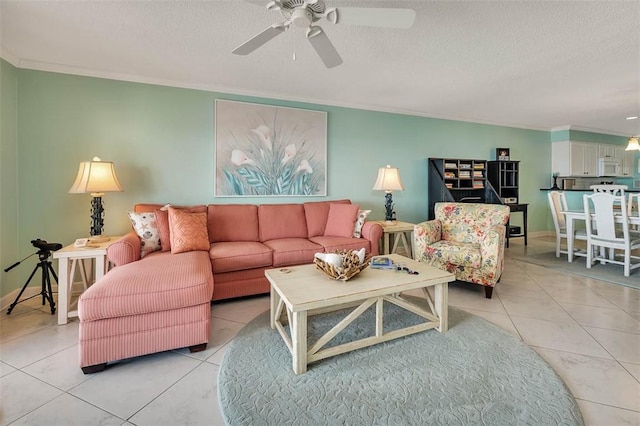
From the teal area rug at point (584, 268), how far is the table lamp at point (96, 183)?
5.14m

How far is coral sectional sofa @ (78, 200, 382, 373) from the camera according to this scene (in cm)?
171

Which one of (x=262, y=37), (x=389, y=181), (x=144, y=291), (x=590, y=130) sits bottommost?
(x=144, y=291)

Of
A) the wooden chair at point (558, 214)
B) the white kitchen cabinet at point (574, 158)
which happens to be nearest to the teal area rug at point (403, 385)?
the wooden chair at point (558, 214)

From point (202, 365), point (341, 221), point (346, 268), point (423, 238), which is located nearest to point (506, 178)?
point (423, 238)

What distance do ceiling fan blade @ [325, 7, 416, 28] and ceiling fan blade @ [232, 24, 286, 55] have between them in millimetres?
302

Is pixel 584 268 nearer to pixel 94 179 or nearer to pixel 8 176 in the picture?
pixel 94 179

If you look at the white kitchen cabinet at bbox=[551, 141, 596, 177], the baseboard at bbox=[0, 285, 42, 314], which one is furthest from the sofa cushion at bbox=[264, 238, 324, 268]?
the white kitchen cabinet at bbox=[551, 141, 596, 177]

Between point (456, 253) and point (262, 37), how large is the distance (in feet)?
8.35

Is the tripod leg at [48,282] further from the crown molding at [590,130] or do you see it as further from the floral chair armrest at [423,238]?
the crown molding at [590,130]

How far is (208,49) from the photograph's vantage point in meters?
2.55

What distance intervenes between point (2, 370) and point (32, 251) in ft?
5.20

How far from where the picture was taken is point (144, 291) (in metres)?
1.75

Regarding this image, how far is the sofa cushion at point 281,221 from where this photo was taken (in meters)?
3.39

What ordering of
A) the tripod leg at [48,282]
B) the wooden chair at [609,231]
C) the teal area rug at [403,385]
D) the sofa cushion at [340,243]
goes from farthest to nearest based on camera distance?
the wooden chair at [609,231] → the sofa cushion at [340,243] → the tripod leg at [48,282] → the teal area rug at [403,385]
